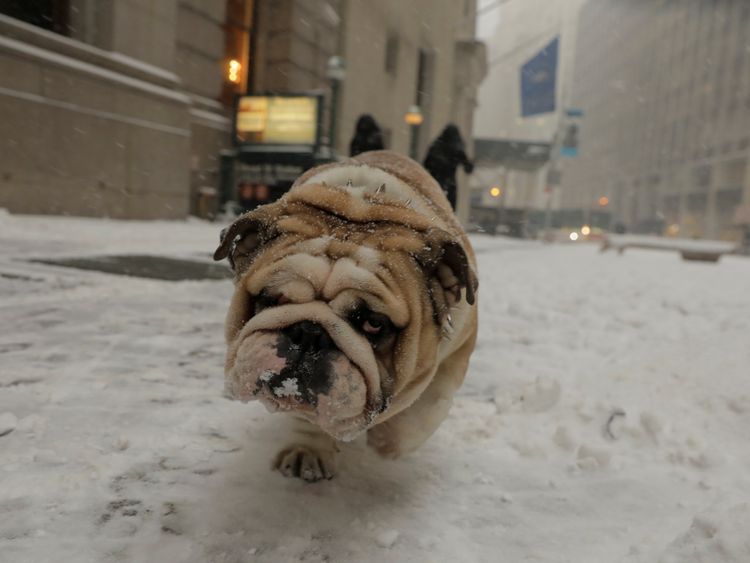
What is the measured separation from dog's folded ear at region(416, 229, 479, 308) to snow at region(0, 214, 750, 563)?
0.77m

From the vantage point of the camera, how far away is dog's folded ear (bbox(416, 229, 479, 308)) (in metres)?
2.03

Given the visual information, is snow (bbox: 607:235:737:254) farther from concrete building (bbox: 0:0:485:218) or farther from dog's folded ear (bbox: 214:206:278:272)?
dog's folded ear (bbox: 214:206:278:272)

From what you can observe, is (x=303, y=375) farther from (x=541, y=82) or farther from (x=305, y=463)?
(x=541, y=82)

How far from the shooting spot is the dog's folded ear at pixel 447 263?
203cm

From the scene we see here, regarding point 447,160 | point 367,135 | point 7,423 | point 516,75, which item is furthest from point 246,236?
point 516,75

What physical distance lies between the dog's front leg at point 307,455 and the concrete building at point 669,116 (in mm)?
58490

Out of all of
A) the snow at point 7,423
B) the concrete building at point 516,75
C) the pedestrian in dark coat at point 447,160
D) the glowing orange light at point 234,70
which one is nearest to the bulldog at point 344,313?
the snow at point 7,423

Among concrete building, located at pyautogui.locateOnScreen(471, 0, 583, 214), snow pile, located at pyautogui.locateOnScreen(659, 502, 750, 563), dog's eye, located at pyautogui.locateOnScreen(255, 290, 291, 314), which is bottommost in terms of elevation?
snow pile, located at pyautogui.locateOnScreen(659, 502, 750, 563)

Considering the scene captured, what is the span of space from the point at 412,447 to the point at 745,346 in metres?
3.49

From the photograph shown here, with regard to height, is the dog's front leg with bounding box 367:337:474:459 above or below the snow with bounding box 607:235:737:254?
below

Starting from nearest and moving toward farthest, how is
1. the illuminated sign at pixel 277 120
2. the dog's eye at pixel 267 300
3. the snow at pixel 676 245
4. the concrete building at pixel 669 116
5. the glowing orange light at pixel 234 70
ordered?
the dog's eye at pixel 267 300 → the illuminated sign at pixel 277 120 → the snow at pixel 676 245 → the glowing orange light at pixel 234 70 → the concrete building at pixel 669 116

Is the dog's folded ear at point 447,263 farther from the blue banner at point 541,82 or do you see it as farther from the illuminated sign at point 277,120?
the blue banner at point 541,82

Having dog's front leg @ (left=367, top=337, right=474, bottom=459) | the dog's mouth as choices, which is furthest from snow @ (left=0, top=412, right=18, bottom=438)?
dog's front leg @ (left=367, top=337, right=474, bottom=459)

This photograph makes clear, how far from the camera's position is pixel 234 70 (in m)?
18.0
